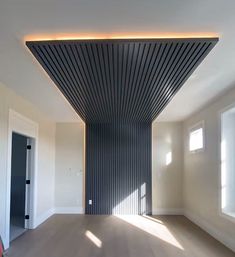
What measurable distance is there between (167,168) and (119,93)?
4093 millimetres

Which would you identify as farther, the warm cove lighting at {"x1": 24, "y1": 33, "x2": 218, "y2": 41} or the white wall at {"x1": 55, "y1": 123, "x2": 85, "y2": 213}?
the white wall at {"x1": 55, "y1": 123, "x2": 85, "y2": 213}

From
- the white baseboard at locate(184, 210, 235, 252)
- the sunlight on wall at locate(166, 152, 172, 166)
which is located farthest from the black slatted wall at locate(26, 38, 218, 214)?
the white baseboard at locate(184, 210, 235, 252)

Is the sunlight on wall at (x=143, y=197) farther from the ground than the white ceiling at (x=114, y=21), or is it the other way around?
the white ceiling at (x=114, y=21)

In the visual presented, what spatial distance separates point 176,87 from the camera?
15.5 ft

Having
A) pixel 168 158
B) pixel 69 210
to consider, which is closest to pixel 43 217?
pixel 69 210

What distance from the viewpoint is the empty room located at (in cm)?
280

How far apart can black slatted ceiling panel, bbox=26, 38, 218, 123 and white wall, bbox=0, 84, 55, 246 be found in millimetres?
940

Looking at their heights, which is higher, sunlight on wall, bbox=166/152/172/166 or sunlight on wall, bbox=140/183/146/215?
sunlight on wall, bbox=166/152/172/166

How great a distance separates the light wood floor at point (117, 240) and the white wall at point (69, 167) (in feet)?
3.05

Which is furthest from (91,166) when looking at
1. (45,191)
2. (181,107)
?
(181,107)

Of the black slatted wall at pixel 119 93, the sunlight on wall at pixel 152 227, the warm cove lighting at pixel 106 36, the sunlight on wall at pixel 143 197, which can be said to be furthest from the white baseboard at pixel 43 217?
the warm cove lighting at pixel 106 36

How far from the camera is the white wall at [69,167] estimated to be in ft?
27.5

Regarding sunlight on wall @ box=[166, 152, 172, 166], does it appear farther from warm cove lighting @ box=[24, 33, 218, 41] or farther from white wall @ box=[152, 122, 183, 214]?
warm cove lighting @ box=[24, 33, 218, 41]

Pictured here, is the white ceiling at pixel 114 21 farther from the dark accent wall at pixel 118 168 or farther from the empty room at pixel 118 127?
the dark accent wall at pixel 118 168
